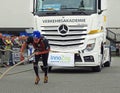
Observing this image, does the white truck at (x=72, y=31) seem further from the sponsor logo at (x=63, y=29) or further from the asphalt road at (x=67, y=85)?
the asphalt road at (x=67, y=85)

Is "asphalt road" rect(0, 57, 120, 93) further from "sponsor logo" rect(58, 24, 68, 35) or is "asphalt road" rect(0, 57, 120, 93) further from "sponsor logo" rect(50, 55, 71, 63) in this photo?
"sponsor logo" rect(58, 24, 68, 35)

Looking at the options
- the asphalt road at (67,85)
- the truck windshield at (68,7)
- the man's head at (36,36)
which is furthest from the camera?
the truck windshield at (68,7)

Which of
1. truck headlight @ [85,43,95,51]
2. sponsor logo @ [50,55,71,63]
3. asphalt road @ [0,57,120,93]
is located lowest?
asphalt road @ [0,57,120,93]

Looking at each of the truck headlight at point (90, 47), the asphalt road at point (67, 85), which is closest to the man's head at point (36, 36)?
the asphalt road at point (67, 85)

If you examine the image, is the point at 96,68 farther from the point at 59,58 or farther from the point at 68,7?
the point at 68,7

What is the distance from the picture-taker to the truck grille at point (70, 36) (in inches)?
758

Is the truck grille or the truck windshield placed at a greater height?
the truck windshield

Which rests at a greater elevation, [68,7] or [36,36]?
[68,7]

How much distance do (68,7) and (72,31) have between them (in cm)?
102

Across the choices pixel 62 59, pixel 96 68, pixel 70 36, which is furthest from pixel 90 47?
pixel 96 68

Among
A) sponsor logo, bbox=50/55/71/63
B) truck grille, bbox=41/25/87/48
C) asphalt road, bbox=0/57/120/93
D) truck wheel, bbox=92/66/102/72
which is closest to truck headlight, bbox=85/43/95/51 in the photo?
truck grille, bbox=41/25/87/48

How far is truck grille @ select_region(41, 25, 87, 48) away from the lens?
19266 millimetres

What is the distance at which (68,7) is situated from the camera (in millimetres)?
19516

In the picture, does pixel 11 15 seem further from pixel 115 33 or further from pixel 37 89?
pixel 37 89
